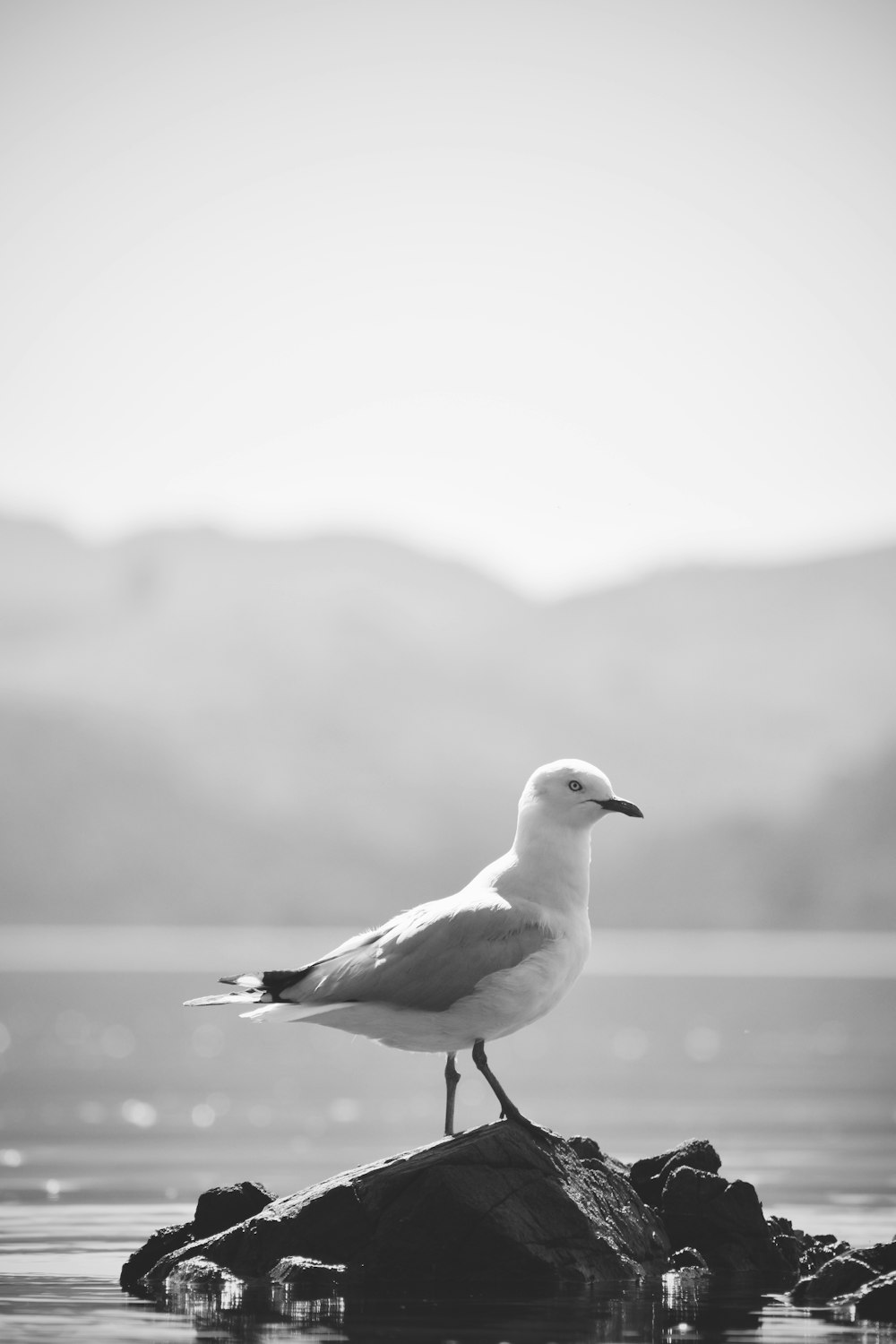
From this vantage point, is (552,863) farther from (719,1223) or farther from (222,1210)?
(222,1210)

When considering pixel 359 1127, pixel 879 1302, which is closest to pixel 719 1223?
pixel 879 1302

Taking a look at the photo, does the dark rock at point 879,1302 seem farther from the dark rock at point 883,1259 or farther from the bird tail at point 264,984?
the bird tail at point 264,984

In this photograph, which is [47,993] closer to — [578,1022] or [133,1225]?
[578,1022]

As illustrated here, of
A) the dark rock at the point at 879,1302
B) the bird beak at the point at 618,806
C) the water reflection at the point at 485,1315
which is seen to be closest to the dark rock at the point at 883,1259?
the dark rock at the point at 879,1302

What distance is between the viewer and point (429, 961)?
542 inches

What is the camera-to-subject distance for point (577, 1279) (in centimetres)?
1392

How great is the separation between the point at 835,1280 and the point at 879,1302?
75 cm

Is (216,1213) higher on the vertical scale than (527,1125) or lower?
lower

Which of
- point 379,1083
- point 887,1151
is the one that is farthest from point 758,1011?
point 887,1151

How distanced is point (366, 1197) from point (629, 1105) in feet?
66.8

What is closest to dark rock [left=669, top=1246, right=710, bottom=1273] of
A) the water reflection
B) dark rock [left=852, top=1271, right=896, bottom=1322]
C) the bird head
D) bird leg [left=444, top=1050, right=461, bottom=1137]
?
the water reflection

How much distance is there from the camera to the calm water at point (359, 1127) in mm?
12867

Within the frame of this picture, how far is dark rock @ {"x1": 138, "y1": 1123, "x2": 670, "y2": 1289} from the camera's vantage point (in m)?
13.8

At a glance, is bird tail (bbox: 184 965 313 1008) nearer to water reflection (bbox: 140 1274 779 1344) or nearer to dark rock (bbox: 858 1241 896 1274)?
water reflection (bbox: 140 1274 779 1344)
